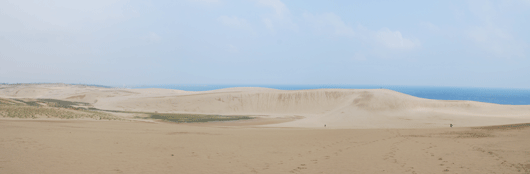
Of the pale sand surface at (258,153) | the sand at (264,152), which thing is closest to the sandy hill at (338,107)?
the sand at (264,152)

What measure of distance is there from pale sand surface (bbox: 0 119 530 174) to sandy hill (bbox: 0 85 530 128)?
10.7 meters

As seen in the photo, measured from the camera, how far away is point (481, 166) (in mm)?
7410

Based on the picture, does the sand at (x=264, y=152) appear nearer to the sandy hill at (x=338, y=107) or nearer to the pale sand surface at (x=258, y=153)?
the pale sand surface at (x=258, y=153)

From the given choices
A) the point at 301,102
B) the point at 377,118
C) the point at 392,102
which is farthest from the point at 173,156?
the point at 301,102

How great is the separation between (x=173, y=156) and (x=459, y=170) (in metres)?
8.09

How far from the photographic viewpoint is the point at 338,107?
1554 inches

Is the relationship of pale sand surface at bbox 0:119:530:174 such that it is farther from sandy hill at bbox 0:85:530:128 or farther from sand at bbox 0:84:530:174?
sandy hill at bbox 0:85:530:128

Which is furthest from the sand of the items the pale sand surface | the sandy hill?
the sandy hill

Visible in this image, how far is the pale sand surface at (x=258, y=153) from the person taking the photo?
7348 millimetres

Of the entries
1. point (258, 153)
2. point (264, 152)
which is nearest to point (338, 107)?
point (264, 152)

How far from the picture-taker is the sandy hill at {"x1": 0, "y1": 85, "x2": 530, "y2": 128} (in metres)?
22.9

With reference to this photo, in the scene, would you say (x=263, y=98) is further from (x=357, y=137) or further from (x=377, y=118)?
(x=357, y=137)

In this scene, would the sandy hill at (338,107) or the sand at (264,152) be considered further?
the sandy hill at (338,107)

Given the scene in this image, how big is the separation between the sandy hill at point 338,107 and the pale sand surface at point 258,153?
10.7 meters
